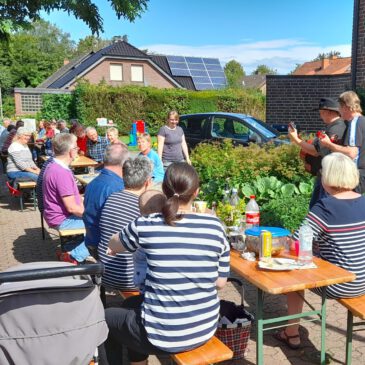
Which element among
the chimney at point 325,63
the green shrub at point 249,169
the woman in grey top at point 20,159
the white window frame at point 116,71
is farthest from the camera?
the chimney at point 325,63

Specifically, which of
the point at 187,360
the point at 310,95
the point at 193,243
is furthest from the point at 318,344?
the point at 310,95

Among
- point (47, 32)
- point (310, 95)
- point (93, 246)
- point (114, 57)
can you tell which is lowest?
point (93, 246)

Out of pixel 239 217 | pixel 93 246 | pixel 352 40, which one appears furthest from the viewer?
pixel 352 40

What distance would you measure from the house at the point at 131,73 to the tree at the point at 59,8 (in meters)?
34.7

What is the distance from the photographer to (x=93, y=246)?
13.1 ft

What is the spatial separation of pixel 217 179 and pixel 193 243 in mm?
3883

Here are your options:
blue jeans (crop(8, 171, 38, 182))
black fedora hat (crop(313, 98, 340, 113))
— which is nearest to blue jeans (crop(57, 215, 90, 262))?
black fedora hat (crop(313, 98, 340, 113))

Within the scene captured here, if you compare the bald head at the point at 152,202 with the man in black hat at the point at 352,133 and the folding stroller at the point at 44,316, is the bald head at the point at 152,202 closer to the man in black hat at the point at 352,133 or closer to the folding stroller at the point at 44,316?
the folding stroller at the point at 44,316

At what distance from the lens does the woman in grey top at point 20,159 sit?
856 cm

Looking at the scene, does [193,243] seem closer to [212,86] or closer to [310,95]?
[310,95]

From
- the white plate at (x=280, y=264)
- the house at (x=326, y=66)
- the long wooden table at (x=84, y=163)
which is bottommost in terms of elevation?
the white plate at (x=280, y=264)

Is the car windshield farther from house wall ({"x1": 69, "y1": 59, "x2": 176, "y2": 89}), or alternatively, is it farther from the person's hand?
house wall ({"x1": 69, "y1": 59, "x2": 176, "y2": 89})

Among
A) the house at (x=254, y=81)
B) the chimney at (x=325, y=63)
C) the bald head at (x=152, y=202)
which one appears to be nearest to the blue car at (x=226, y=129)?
the bald head at (x=152, y=202)

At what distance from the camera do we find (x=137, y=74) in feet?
131
